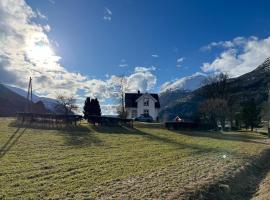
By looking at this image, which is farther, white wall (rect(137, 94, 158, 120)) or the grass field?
white wall (rect(137, 94, 158, 120))

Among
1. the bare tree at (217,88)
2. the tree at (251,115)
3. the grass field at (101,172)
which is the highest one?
the bare tree at (217,88)

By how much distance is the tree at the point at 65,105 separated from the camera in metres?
90.2

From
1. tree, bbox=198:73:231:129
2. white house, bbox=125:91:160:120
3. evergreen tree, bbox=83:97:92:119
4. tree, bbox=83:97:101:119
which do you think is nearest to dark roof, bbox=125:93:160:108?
white house, bbox=125:91:160:120

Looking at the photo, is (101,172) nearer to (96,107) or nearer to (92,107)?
(92,107)

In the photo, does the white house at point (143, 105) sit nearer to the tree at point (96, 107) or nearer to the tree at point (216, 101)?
the tree at point (216, 101)

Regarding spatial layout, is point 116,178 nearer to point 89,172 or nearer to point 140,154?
point 89,172

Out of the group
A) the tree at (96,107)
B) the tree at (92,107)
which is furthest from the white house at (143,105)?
the tree at (92,107)

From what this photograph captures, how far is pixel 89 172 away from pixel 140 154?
8.56 metres

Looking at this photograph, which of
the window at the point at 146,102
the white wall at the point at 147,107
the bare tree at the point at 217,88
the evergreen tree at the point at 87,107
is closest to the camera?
the evergreen tree at the point at 87,107

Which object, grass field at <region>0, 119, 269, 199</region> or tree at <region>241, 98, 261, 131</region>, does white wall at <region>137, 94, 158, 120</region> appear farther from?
grass field at <region>0, 119, 269, 199</region>

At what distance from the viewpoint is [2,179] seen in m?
16.2

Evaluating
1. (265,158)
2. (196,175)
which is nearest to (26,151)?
(196,175)

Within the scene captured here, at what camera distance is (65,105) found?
90.9m

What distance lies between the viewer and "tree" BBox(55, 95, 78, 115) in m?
90.2
